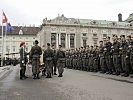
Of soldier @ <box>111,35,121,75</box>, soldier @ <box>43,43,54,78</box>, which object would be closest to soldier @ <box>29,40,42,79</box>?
soldier @ <box>43,43,54,78</box>

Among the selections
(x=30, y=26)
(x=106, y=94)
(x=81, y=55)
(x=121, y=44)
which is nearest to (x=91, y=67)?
(x=81, y=55)

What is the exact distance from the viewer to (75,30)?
8375 centimetres

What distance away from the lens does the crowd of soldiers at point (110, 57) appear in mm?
13211

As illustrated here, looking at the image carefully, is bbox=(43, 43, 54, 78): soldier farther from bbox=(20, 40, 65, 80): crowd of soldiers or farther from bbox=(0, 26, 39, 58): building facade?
bbox=(0, 26, 39, 58): building facade

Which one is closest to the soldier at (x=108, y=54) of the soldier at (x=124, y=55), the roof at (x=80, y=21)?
the soldier at (x=124, y=55)

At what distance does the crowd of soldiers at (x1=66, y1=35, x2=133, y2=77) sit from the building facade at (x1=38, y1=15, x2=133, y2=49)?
189 feet

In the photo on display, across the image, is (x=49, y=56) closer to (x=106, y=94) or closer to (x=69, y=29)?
(x=106, y=94)

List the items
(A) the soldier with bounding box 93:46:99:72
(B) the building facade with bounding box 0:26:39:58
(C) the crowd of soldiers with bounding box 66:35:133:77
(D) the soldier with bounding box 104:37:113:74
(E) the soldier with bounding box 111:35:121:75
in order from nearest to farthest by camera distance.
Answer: (C) the crowd of soldiers with bounding box 66:35:133:77 < (E) the soldier with bounding box 111:35:121:75 < (D) the soldier with bounding box 104:37:113:74 < (A) the soldier with bounding box 93:46:99:72 < (B) the building facade with bounding box 0:26:39:58

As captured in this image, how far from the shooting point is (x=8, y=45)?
11319 centimetres

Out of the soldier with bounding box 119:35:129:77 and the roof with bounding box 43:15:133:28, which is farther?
the roof with bounding box 43:15:133:28

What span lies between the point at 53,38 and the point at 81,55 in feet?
195

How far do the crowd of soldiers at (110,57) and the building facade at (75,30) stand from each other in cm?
5769

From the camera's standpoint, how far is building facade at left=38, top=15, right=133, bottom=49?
260ft

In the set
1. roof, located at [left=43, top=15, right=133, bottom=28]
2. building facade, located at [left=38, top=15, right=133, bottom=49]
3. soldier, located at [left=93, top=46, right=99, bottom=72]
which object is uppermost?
roof, located at [left=43, top=15, right=133, bottom=28]
